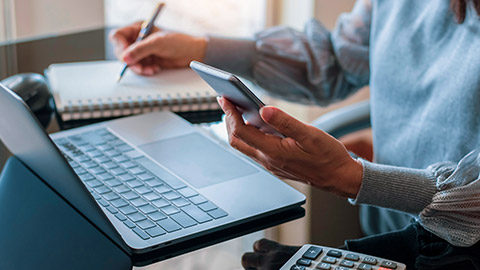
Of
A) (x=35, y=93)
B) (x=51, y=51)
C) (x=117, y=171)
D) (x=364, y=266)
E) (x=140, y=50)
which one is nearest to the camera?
(x=364, y=266)

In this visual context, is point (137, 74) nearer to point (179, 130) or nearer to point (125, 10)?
point (179, 130)

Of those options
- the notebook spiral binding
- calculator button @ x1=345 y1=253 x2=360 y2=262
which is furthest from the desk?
calculator button @ x1=345 y1=253 x2=360 y2=262


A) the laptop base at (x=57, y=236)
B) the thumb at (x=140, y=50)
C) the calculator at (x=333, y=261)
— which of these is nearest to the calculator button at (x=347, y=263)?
the calculator at (x=333, y=261)

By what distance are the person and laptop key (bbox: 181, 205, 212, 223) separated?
6 cm

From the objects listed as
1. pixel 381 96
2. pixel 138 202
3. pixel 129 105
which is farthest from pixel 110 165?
pixel 381 96

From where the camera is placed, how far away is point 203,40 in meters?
1.18

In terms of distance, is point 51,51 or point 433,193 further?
point 51,51

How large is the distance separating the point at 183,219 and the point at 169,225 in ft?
0.06

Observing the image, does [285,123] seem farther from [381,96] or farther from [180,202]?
[381,96]

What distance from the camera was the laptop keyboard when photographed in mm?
647

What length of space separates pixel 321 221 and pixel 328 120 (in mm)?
380

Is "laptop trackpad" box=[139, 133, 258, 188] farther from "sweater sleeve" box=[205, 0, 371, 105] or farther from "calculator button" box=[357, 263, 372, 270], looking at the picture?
"sweater sleeve" box=[205, 0, 371, 105]

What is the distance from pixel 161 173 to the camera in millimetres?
756

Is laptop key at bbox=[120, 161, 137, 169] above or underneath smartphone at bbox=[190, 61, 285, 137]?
underneath
